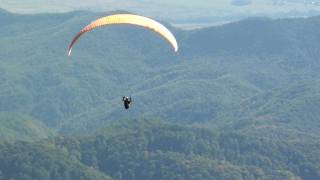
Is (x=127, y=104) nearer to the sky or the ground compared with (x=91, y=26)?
nearer to the ground

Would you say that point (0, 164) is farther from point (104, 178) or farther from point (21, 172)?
point (104, 178)

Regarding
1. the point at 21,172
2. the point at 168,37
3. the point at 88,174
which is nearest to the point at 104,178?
the point at 88,174

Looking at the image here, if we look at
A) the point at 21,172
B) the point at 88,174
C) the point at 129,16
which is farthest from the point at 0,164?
the point at 129,16

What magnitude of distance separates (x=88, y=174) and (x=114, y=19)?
10996cm

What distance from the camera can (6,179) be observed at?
643 feet

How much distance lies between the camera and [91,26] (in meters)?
89.5

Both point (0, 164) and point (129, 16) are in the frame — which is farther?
point (0, 164)

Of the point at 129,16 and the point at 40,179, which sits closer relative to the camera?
the point at 129,16

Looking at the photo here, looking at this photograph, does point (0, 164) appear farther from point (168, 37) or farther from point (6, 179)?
point (168, 37)

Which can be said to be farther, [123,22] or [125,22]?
[125,22]

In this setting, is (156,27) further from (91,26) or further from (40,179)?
(40,179)

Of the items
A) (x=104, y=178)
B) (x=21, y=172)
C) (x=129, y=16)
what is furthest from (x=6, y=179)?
(x=129, y=16)

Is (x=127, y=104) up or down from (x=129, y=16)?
down

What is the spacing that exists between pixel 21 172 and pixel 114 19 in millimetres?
113563
